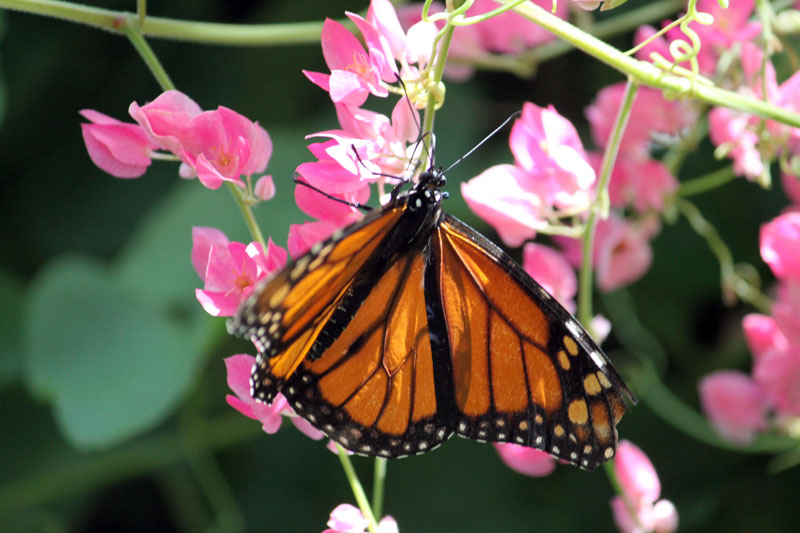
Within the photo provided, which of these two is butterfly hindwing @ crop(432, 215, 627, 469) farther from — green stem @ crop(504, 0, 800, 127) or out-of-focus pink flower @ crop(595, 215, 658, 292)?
out-of-focus pink flower @ crop(595, 215, 658, 292)

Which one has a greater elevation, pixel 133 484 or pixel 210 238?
pixel 210 238

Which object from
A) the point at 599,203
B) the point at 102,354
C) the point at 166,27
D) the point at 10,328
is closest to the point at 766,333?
the point at 599,203

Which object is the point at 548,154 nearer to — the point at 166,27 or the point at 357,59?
the point at 357,59

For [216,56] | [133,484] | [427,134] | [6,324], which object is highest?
[427,134]

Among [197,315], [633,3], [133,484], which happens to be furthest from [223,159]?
[133,484]

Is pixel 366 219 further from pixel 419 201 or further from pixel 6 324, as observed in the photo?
pixel 6 324

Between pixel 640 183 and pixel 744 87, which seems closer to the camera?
pixel 744 87
